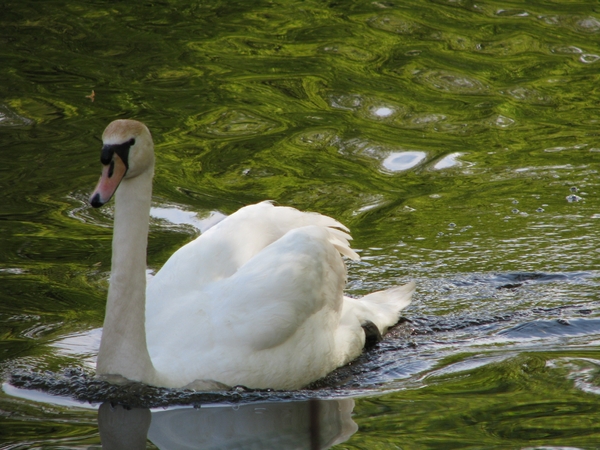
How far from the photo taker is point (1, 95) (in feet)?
34.8

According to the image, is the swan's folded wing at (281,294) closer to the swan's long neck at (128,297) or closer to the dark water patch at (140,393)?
the dark water patch at (140,393)

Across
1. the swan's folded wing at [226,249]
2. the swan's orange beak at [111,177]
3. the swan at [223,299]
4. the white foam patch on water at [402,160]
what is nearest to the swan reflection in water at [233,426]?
the swan at [223,299]

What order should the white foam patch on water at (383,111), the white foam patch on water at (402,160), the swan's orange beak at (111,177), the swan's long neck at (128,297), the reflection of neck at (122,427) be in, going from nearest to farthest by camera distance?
the reflection of neck at (122,427) < the swan's orange beak at (111,177) < the swan's long neck at (128,297) < the white foam patch on water at (402,160) < the white foam patch on water at (383,111)

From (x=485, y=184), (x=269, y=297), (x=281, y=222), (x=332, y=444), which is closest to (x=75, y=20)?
(x=485, y=184)

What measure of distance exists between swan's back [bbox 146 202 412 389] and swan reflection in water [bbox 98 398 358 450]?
7.9 inches

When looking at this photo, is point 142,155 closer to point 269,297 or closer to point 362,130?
point 269,297

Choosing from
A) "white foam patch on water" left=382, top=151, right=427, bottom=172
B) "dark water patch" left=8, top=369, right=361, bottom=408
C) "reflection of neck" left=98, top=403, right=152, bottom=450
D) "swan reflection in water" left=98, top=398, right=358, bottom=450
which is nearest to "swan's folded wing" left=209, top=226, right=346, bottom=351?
"dark water patch" left=8, top=369, right=361, bottom=408

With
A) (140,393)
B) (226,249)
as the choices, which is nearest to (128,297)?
(140,393)

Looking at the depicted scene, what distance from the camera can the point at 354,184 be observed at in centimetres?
896

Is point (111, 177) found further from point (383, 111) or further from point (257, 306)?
point (383, 111)

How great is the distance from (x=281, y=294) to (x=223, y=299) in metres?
0.31

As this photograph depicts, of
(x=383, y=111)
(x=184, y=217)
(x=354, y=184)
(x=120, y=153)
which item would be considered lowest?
(x=184, y=217)

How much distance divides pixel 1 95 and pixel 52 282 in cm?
431

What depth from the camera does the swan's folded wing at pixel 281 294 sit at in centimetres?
522
